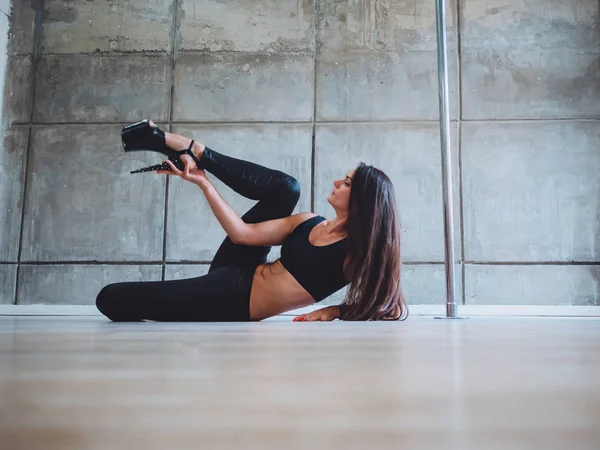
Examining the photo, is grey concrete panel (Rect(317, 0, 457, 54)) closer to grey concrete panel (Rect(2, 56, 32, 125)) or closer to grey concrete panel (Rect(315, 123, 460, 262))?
grey concrete panel (Rect(315, 123, 460, 262))

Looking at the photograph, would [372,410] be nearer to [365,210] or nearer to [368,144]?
[365,210]

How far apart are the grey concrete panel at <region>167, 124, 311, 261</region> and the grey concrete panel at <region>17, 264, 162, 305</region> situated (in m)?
0.30

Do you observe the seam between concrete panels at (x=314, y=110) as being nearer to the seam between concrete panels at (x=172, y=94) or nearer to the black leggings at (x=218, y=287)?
the seam between concrete panels at (x=172, y=94)

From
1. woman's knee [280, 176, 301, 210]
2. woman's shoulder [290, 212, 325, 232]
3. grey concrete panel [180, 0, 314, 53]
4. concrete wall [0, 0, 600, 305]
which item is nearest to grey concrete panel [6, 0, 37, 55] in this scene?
concrete wall [0, 0, 600, 305]

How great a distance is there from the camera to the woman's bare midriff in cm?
192

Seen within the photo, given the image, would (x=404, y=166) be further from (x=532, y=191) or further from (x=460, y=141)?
(x=532, y=191)

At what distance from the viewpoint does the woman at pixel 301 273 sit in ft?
6.17

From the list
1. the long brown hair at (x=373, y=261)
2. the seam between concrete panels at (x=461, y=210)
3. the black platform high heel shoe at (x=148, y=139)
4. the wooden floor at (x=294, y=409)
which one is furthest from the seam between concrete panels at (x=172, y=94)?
the wooden floor at (x=294, y=409)

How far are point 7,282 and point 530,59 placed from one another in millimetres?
3891

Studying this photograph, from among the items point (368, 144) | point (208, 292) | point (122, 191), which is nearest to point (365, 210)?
point (208, 292)

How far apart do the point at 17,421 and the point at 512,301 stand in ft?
11.4

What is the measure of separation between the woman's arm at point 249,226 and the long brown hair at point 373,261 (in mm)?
273

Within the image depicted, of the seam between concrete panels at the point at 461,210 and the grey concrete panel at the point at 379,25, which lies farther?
the grey concrete panel at the point at 379,25

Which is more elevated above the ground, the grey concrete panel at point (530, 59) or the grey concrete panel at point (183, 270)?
the grey concrete panel at point (530, 59)
